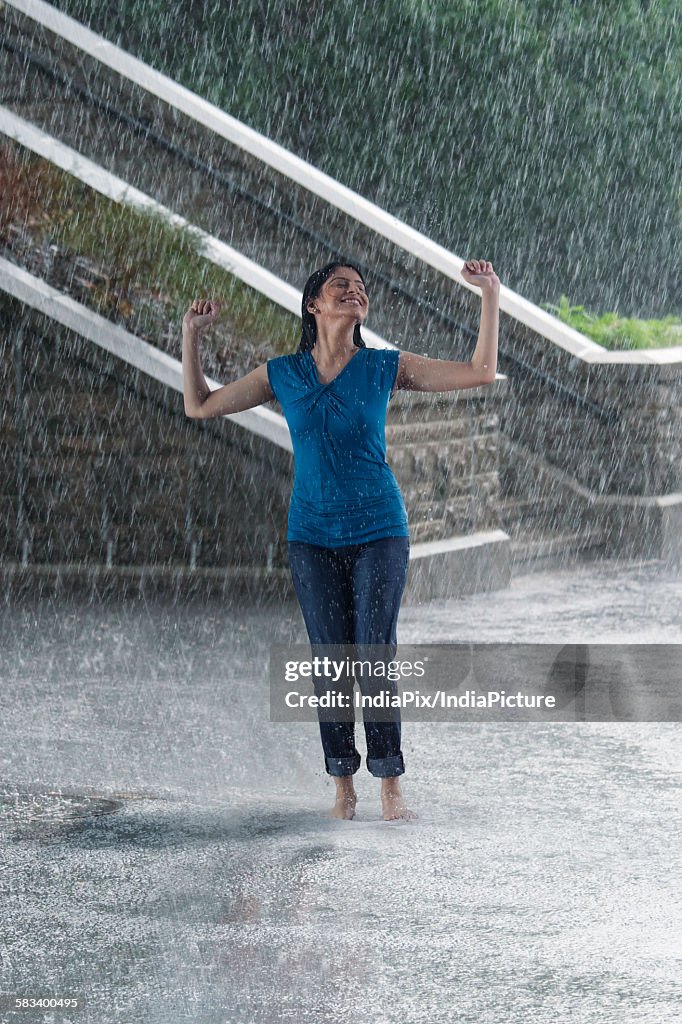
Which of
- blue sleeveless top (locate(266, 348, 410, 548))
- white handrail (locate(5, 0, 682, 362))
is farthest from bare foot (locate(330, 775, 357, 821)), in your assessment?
white handrail (locate(5, 0, 682, 362))

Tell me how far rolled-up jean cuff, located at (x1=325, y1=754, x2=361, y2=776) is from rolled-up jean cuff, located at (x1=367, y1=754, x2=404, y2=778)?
6 cm

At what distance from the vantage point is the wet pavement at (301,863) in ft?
15.1

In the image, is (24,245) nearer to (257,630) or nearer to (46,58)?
(257,630)

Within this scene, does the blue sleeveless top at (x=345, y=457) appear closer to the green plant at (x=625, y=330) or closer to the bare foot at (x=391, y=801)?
the bare foot at (x=391, y=801)

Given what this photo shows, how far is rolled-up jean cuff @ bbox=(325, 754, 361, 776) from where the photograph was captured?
6.24 metres

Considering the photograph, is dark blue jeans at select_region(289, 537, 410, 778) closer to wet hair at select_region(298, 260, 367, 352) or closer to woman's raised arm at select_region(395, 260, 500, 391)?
woman's raised arm at select_region(395, 260, 500, 391)

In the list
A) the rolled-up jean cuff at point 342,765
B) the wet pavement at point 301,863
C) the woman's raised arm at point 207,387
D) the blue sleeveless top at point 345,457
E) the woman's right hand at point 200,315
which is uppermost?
the woman's right hand at point 200,315

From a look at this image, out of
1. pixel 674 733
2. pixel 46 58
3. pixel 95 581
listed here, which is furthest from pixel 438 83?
pixel 674 733

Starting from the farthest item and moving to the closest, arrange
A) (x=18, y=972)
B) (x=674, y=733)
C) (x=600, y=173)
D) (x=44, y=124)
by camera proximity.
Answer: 1. (x=600, y=173)
2. (x=44, y=124)
3. (x=674, y=733)
4. (x=18, y=972)

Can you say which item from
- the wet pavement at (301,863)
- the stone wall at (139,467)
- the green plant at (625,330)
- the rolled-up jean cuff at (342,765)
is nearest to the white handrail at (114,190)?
the stone wall at (139,467)

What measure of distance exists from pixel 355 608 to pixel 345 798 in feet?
2.32

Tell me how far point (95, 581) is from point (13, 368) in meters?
1.46

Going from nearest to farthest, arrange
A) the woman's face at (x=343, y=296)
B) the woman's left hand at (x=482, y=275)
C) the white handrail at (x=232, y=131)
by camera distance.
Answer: the woman's left hand at (x=482, y=275) < the woman's face at (x=343, y=296) < the white handrail at (x=232, y=131)

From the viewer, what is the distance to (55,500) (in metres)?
11.4
